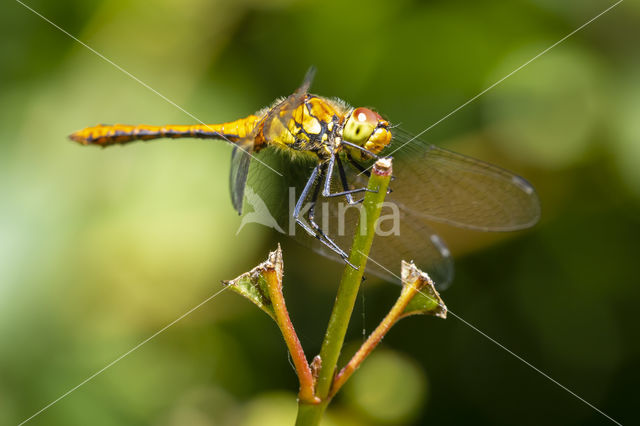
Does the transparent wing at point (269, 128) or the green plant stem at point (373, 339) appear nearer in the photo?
the green plant stem at point (373, 339)

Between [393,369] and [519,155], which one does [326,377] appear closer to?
[393,369]

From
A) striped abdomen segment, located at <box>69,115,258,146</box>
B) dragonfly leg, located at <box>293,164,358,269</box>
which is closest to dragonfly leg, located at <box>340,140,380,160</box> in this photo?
dragonfly leg, located at <box>293,164,358,269</box>

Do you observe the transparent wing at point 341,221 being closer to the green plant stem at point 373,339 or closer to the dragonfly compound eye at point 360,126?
the dragonfly compound eye at point 360,126

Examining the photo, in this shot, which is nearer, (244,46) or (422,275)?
(422,275)

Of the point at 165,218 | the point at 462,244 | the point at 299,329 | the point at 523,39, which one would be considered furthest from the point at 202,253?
the point at 523,39

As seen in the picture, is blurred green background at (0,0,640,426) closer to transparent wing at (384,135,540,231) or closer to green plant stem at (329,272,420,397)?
transparent wing at (384,135,540,231)

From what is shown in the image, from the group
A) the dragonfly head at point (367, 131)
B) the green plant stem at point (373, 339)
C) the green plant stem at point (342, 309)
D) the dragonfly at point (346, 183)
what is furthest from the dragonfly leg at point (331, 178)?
the green plant stem at point (342, 309)
